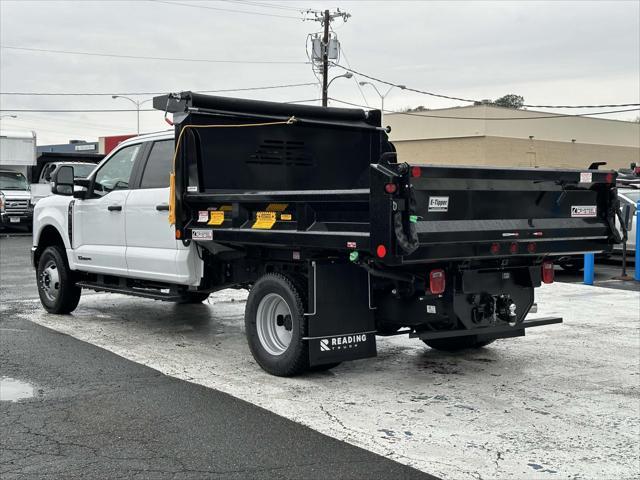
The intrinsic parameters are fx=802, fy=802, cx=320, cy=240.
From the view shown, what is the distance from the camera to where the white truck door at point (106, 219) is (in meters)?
9.20

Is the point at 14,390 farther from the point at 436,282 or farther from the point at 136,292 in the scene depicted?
the point at 436,282

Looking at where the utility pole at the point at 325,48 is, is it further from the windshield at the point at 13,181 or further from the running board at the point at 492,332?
the running board at the point at 492,332

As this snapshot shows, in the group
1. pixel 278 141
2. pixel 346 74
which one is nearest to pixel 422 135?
pixel 346 74

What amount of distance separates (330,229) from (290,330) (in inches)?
43.4

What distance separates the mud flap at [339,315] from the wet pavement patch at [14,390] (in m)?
2.31

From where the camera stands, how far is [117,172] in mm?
9461

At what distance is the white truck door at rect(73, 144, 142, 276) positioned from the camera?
9.20 m

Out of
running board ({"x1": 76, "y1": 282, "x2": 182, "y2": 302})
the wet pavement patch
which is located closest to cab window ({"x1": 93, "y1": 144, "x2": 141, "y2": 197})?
running board ({"x1": 76, "y1": 282, "x2": 182, "y2": 302})

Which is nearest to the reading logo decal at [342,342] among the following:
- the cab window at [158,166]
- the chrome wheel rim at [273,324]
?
the chrome wheel rim at [273,324]

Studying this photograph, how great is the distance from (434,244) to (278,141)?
2.92 metres

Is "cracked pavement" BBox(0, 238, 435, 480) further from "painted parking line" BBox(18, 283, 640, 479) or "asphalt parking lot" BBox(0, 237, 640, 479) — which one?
"painted parking line" BBox(18, 283, 640, 479)

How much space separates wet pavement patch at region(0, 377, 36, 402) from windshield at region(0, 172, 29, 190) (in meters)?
22.2

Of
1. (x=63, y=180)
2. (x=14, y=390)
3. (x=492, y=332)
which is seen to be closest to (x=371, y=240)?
(x=492, y=332)

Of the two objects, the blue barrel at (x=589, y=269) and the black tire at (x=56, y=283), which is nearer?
the black tire at (x=56, y=283)
